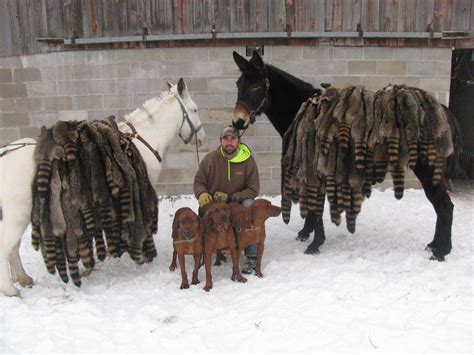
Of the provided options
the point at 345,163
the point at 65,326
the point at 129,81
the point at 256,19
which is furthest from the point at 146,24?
the point at 65,326

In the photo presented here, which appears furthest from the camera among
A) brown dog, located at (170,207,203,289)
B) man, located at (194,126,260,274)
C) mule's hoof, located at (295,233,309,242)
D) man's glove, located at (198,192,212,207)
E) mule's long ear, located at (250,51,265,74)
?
mule's hoof, located at (295,233,309,242)

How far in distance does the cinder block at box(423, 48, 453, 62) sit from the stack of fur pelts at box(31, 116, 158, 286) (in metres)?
5.17

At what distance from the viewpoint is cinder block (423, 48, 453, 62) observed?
627 centimetres

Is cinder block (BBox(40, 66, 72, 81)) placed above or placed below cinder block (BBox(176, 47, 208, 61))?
below

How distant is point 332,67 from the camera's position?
246 inches

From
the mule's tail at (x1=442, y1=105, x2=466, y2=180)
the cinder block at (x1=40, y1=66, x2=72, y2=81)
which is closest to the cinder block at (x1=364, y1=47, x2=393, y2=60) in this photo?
the mule's tail at (x1=442, y1=105, x2=466, y2=180)

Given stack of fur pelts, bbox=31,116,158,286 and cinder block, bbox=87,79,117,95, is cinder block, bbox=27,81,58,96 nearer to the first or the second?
cinder block, bbox=87,79,117,95

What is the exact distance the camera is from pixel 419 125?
3607 millimetres

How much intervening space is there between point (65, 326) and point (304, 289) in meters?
1.96

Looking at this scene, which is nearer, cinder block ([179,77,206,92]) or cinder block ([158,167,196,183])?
cinder block ([179,77,206,92])

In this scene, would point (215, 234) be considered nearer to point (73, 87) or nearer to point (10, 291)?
point (10, 291)

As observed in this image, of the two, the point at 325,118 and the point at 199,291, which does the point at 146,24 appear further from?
the point at 199,291

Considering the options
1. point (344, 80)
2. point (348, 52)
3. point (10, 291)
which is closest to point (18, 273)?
point (10, 291)

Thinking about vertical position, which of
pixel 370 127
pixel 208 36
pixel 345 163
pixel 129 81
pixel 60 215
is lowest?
pixel 60 215
